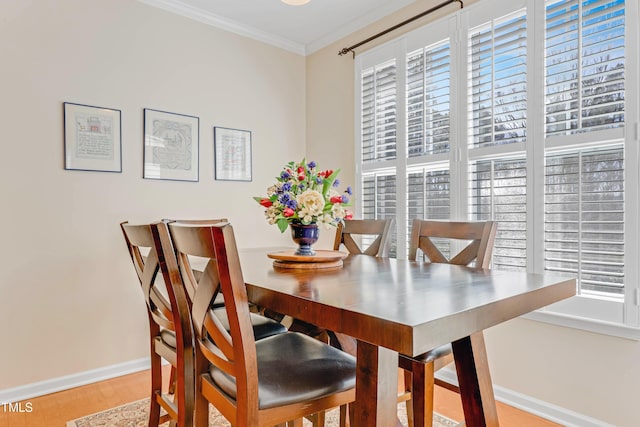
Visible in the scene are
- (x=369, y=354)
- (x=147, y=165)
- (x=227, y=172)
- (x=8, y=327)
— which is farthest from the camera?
(x=227, y=172)

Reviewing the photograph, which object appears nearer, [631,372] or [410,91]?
[631,372]

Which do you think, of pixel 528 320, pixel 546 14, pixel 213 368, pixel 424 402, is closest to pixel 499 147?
pixel 546 14

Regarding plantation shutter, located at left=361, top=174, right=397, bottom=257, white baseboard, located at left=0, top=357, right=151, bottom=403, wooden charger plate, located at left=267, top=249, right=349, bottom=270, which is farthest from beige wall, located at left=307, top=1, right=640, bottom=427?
white baseboard, located at left=0, top=357, right=151, bottom=403

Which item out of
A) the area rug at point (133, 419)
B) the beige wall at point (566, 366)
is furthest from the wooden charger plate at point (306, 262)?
the beige wall at point (566, 366)

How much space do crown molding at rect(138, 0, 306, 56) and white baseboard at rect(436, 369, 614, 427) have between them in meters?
3.24

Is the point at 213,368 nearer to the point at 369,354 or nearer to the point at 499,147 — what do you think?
the point at 369,354

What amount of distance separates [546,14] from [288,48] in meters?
2.24

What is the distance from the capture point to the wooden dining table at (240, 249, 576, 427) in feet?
2.85

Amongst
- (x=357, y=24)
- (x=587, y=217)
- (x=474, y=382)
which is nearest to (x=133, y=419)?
(x=474, y=382)

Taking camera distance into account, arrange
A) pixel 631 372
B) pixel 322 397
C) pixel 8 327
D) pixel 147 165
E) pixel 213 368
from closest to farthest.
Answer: pixel 322 397 → pixel 213 368 → pixel 631 372 → pixel 8 327 → pixel 147 165

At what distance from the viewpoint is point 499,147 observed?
2.33 m

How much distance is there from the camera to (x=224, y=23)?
3203 mm

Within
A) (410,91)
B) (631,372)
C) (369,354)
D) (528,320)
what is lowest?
(631,372)

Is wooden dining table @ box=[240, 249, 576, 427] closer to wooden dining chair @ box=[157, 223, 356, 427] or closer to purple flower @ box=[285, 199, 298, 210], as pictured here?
wooden dining chair @ box=[157, 223, 356, 427]
